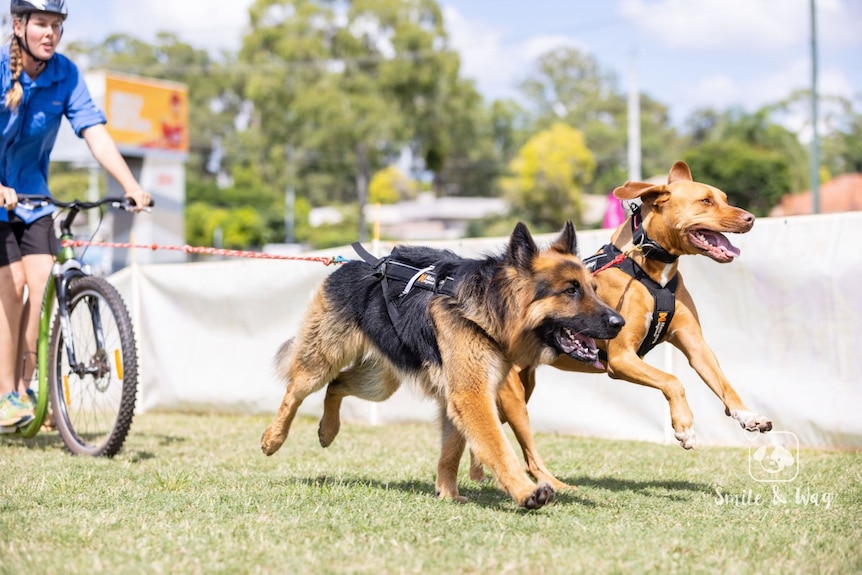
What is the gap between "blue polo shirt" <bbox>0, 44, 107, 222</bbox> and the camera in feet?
19.4

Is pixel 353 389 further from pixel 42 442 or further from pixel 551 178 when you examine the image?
pixel 551 178

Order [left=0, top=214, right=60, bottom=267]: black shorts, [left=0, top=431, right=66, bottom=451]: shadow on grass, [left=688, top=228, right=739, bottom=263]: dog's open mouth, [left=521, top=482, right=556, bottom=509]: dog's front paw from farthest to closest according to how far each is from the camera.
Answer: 1. [left=0, top=431, right=66, bottom=451]: shadow on grass
2. [left=0, top=214, right=60, bottom=267]: black shorts
3. [left=688, top=228, right=739, bottom=263]: dog's open mouth
4. [left=521, top=482, right=556, bottom=509]: dog's front paw

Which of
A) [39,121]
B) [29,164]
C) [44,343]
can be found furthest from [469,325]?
[29,164]

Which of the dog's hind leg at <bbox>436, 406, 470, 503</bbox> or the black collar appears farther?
the black collar

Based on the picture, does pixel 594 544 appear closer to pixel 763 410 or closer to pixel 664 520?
pixel 664 520

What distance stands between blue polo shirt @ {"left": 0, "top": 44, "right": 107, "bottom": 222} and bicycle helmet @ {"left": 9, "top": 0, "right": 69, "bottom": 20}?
307 mm

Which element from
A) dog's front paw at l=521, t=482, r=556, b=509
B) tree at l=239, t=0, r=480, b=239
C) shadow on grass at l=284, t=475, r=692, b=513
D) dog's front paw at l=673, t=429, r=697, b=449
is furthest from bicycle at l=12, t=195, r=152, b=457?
tree at l=239, t=0, r=480, b=239

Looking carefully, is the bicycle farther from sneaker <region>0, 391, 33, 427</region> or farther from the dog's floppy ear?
the dog's floppy ear

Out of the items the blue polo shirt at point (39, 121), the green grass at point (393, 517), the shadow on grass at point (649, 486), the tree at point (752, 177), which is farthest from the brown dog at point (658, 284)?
the tree at point (752, 177)

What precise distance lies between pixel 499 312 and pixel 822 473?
2.60m

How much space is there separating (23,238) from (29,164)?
0.52 m

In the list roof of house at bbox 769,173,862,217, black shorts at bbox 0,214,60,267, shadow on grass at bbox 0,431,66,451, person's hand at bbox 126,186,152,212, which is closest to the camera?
person's hand at bbox 126,186,152,212

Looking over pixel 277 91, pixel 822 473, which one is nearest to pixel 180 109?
pixel 822 473

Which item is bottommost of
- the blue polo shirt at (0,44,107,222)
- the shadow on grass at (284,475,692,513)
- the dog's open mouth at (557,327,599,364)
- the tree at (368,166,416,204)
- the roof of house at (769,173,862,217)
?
the shadow on grass at (284,475,692,513)
